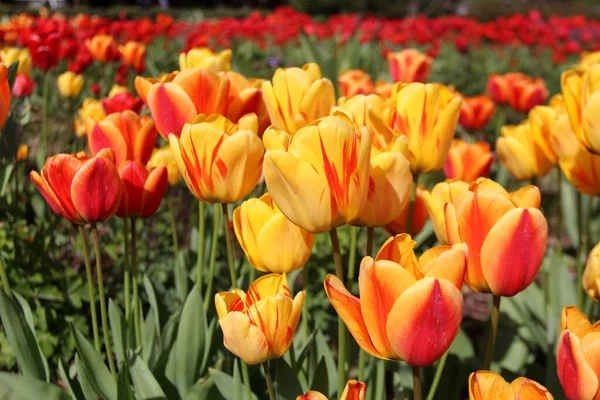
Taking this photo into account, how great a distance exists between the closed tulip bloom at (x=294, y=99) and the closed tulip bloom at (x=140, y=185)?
0.88ft

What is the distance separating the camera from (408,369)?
1.75m

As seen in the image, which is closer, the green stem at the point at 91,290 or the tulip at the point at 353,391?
the tulip at the point at 353,391

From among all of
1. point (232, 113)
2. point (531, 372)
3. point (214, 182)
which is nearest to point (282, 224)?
point (214, 182)

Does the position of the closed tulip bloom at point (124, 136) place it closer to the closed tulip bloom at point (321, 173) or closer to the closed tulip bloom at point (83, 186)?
the closed tulip bloom at point (83, 186)

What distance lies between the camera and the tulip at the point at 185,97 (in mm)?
1344

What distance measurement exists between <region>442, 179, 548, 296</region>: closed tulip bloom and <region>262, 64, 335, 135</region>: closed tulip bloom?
0.45 m

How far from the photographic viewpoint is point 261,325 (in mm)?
1005

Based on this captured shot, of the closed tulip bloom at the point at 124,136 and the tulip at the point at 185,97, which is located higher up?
the tulip at the point at 185,97

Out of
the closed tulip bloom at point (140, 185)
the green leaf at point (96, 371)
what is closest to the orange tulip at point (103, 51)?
the closed tulip bloom at point (140, 185)

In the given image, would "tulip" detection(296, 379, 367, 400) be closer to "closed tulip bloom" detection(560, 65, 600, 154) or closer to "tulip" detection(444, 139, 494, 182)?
"closed tulip bloom" detection(560, 65, 600, 154)

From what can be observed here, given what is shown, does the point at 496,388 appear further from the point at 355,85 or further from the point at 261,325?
the point at 355,85

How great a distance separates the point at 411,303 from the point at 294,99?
2.19ft

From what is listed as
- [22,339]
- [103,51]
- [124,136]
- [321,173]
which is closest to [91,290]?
[22,339]

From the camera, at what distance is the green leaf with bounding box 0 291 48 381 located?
1358mm
